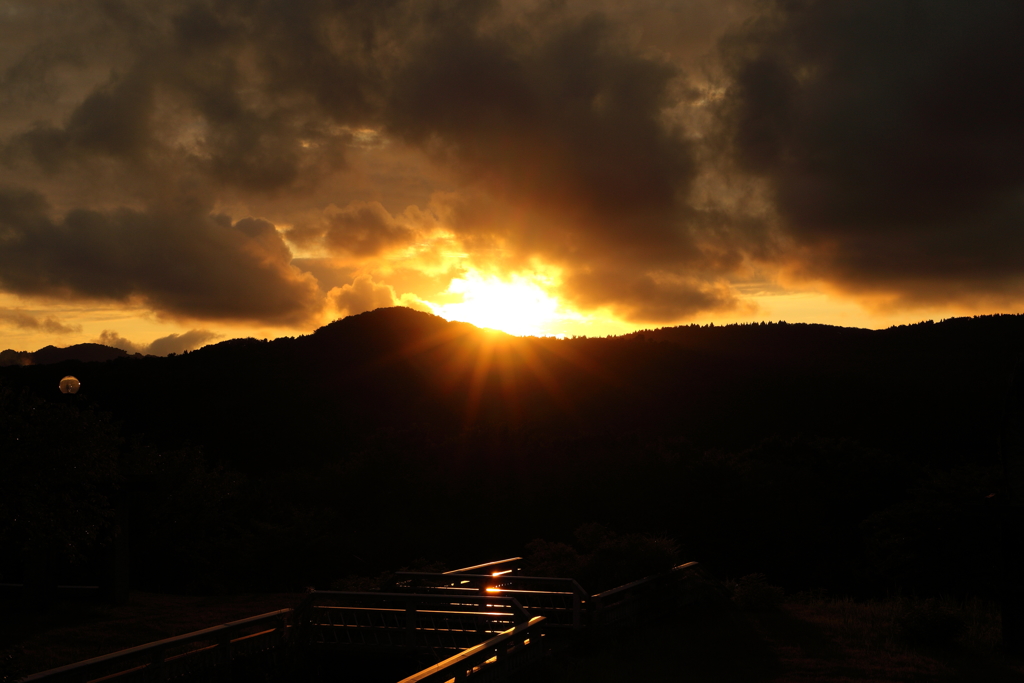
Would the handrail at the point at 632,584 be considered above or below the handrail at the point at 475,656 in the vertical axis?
below

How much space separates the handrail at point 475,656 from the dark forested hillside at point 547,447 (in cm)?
739

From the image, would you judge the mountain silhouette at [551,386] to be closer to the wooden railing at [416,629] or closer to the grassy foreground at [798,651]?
the wooden railing at [416,629]

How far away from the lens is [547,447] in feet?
107

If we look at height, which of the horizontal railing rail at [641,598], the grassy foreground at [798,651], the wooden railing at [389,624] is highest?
the wooden railing at [389,624]

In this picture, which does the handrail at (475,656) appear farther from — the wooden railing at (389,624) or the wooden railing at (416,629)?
the wooden railing at (389,624)

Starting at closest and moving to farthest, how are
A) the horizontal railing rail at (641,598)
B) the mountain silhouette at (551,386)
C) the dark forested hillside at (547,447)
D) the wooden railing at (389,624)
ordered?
1. the wooden railing at (389,624)
2. the horizontal railing rail at (641,598)
3. the dark forested hillside at (547,447)
4. the mountain silhouette at (551,386)

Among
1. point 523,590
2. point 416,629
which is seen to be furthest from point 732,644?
point 416,629

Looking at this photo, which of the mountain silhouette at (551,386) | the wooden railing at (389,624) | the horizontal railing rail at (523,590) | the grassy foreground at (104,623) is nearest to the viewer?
the wooden railing at (389,624)

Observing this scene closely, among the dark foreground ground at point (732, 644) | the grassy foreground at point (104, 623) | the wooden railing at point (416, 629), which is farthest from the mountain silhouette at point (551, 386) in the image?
the wooden railing at point (416, 629)

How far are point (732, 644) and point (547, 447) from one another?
2278cm

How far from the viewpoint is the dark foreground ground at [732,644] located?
8320mm

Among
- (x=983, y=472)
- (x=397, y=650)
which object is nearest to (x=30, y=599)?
(x=397, y=650)

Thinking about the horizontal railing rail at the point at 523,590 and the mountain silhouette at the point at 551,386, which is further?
the mountain silhouette at the point at 551,386

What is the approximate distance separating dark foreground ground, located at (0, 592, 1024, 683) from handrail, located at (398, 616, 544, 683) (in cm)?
44
